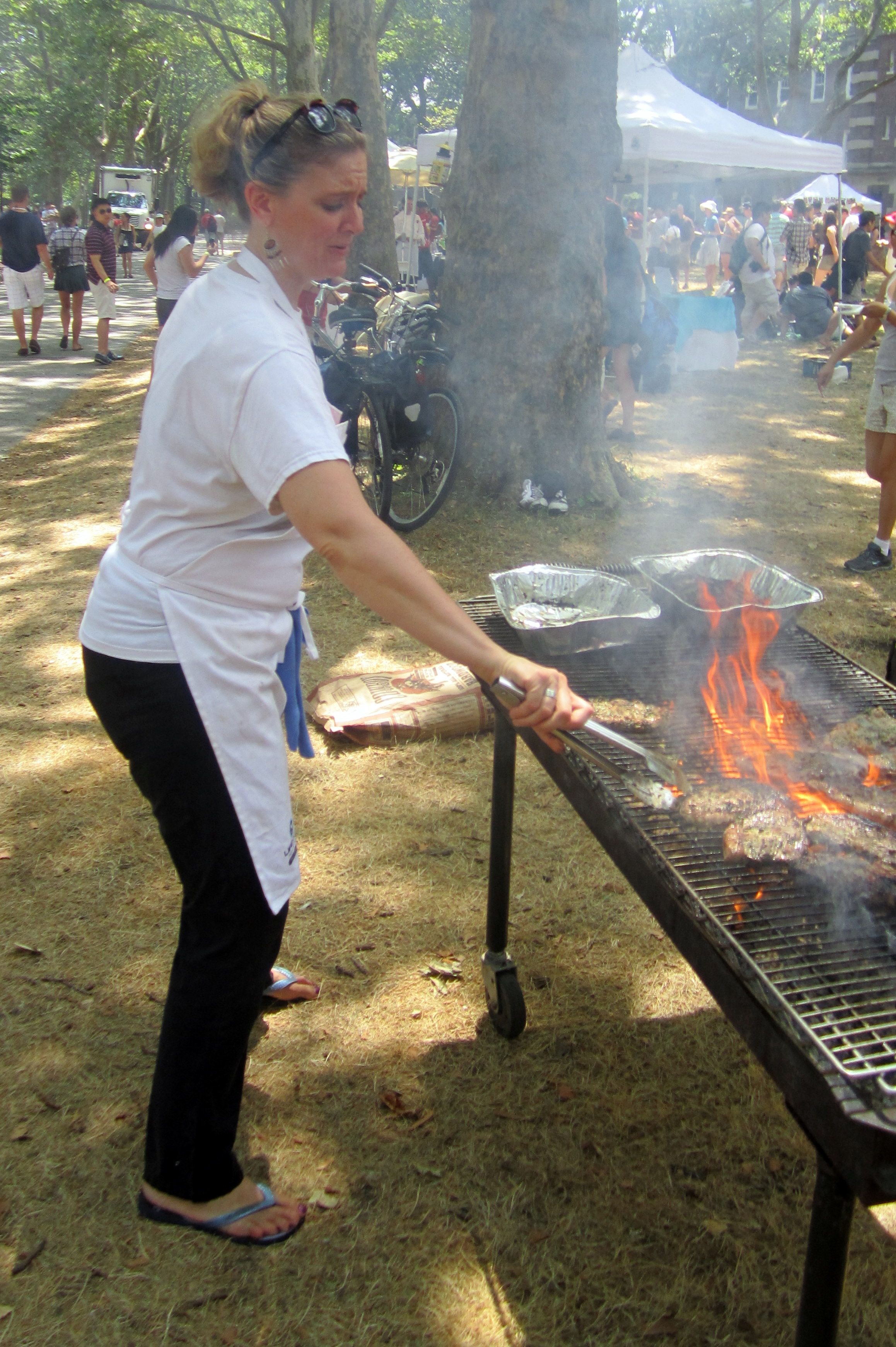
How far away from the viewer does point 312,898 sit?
11.0 ft

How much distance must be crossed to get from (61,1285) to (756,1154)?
162cm

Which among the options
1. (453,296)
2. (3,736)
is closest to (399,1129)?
(3,736)

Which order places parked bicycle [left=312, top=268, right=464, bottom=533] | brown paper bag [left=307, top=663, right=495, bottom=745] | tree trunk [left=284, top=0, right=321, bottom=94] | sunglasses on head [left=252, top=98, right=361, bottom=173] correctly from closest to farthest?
1. sunglasses on head [left=252, top=98, right=361, bottom=173]
2. brown paper bag [left=307, top=663, right=495, bottom=745]
3. parked bicycle [left=312, top=268, right=464, bottom=533]
4. tree trunk [left=284, top=0, right=321, bottom=94]

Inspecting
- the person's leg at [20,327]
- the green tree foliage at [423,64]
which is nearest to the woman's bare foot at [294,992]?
the person's leg at [20,327]

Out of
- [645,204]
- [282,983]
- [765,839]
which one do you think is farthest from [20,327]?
[765,839]

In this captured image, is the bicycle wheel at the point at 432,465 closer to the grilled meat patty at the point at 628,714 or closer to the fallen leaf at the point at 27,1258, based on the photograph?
the grilled meat patty at the point at 628,714

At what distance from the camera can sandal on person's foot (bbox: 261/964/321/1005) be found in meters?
2.88

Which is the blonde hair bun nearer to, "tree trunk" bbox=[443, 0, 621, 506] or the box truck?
"tree trunk" bbox=[443, 0, 621, 506]

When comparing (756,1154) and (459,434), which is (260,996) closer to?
(756,1154)

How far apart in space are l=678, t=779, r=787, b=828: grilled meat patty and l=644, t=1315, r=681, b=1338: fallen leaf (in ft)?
3.41

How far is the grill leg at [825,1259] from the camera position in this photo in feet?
4.33

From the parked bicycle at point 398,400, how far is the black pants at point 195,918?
4811 millimetres

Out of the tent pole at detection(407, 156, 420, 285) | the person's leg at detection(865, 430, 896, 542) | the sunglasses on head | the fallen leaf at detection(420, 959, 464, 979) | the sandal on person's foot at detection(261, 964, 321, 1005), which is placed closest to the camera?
the sunglasses on head

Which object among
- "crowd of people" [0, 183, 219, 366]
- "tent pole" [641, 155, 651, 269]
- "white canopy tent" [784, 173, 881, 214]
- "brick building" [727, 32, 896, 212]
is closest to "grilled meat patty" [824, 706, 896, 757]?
"crowd of people" [0, 183, 219, 366]
